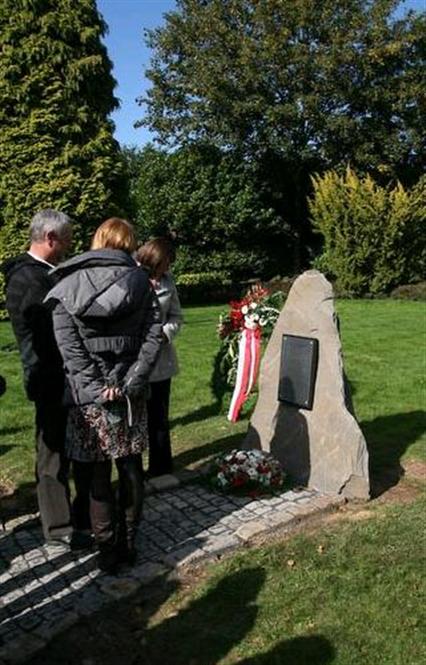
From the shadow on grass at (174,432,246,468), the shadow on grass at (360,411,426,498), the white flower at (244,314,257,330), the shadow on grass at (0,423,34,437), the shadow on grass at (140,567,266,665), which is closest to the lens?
the shadow on grass at (140,567,266,665)

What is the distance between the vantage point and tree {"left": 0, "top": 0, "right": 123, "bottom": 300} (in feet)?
48.3

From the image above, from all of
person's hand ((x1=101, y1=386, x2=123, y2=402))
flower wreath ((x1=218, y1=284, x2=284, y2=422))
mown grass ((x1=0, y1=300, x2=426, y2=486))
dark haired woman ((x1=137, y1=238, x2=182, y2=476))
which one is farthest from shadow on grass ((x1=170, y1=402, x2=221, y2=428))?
person's hand ((x1=101, y1=386, x2=123, y2=402))

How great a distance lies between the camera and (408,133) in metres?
26.8

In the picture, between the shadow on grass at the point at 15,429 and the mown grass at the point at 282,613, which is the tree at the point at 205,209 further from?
the mown grass at the point at 282,613

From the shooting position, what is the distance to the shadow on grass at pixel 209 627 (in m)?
3.28

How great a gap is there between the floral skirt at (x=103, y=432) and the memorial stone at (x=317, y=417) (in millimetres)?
1937

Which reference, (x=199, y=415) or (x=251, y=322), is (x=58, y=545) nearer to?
(x=199, y=415)

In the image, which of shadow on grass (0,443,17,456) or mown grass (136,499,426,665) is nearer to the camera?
mown grass (136,499,426,665)

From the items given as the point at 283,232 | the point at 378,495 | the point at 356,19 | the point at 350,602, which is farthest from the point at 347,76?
the point at 350,602

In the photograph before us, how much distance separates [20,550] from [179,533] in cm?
104

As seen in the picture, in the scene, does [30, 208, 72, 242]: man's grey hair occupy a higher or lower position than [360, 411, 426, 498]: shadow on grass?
higher

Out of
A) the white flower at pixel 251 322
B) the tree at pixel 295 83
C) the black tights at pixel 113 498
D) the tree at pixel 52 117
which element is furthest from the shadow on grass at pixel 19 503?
the tree at pixel 295 83

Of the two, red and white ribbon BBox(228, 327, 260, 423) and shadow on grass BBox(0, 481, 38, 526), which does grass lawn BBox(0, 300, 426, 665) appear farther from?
red and white ribbon BBox(228, 327, 260, 423)

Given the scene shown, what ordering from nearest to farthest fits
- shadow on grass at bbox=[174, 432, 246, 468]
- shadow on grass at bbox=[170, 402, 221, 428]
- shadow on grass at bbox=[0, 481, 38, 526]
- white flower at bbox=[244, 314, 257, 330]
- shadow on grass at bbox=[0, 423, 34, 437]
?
shadow on grass at bbox=[0, 481, 38, 526] < shadow on grass at bbox=[174, 432, 246, 468] < shadow on grass at bbox=[0, 423, 34, 437] < white flower at bbox=[244, 314, 257, 330] < shadow on grass at bbox=[170, 402, 221, 428]
